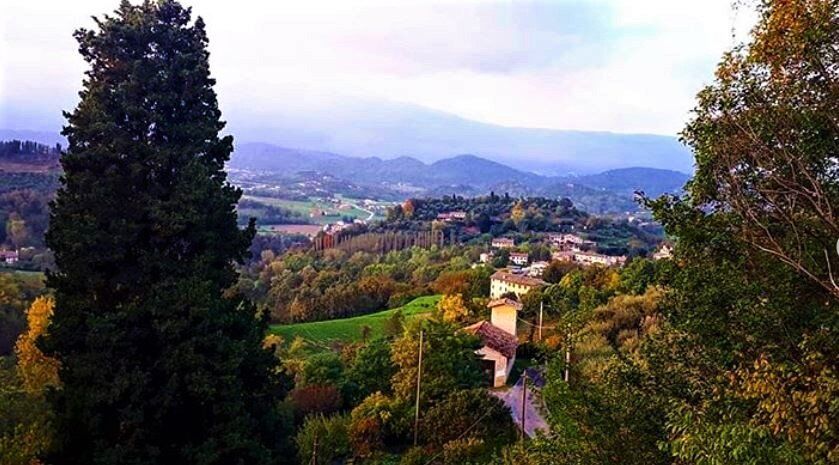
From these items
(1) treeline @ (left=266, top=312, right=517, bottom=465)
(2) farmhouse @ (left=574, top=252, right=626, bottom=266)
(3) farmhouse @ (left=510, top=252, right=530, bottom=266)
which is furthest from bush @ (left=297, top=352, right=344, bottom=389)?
(2) farmhouse @ (left=574, top=252, right=626, bottom=266)

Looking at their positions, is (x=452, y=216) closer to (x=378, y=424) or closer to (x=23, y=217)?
(x=23, y=217)

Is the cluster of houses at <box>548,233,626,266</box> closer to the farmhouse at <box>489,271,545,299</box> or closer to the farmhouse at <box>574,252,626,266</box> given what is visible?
the farmhouse at <box>574,252,626,266</box>

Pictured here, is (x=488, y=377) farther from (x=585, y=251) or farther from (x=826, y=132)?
(x=585, y=251)

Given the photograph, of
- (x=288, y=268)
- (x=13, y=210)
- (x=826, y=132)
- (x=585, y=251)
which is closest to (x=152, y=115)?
(x=826, y=132)

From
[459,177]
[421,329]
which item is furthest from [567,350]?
[459,177]

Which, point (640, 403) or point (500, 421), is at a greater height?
point (640, 403)
